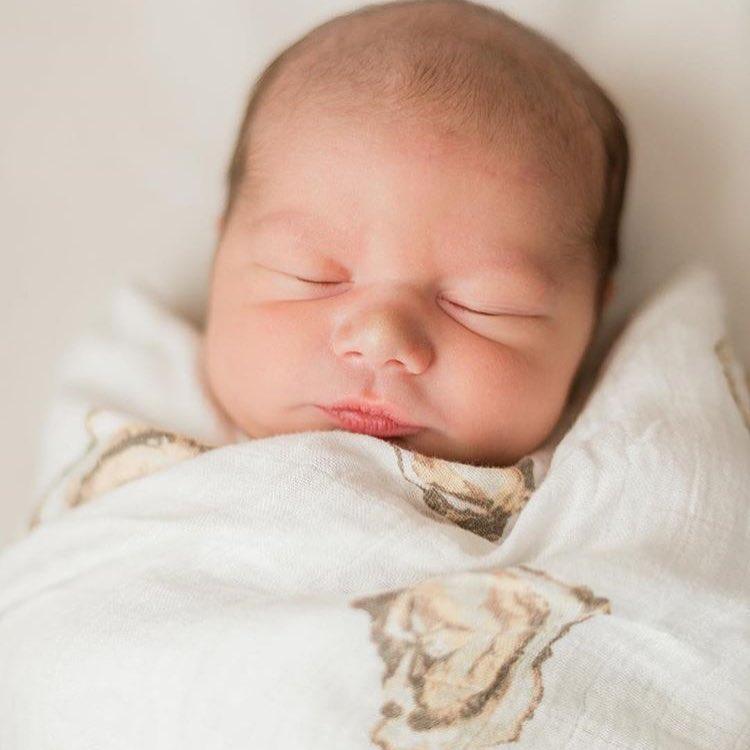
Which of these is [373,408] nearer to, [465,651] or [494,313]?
[494,313]

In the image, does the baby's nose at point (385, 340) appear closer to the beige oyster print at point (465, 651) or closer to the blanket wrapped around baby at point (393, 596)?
the blanket wrapped around baby at point (393, 596)

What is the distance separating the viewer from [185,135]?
1.38 m

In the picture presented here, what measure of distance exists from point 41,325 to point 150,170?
258 mm

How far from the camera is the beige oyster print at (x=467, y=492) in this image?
3.12 ft

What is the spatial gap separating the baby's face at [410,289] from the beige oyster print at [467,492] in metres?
0.06

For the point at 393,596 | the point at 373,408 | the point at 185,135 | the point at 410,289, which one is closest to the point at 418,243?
the point at 410,289

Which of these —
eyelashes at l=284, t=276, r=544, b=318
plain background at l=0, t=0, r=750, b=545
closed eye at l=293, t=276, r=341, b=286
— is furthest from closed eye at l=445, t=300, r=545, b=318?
plain background at l=0, t=0, r=750, b=545

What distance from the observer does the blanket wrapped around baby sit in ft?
2.63

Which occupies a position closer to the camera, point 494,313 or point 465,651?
point 465,651

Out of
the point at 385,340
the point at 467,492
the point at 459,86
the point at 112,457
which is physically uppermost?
the point at 459,86

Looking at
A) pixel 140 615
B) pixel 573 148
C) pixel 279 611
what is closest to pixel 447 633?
pixel 279 611

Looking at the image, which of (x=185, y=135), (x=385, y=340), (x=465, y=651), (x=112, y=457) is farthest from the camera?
(x=185, y=135)

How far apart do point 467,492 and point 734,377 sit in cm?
39

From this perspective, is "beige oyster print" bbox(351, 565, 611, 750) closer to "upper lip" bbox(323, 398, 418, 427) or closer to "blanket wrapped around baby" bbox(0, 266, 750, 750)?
"blanket wrapped around baby" bbox(0, 266, 750, 750)
